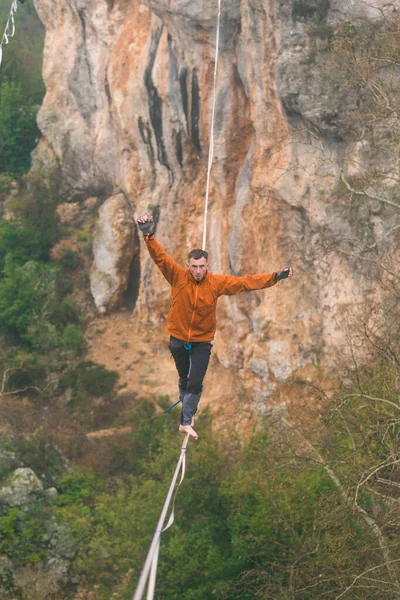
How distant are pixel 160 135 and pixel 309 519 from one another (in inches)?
440

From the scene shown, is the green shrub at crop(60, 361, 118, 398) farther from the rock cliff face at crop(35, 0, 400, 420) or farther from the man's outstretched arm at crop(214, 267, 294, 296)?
the man's outstretched arm at crop(214, 267, 294, 296)

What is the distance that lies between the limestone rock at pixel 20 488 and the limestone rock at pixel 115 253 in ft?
20.0

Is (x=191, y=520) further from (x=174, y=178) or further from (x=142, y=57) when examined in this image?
(x=142, y=57)

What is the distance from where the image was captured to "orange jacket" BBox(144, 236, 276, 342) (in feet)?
25.4

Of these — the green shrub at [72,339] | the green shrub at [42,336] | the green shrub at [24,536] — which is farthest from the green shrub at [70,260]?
the green shrub at [24,536]

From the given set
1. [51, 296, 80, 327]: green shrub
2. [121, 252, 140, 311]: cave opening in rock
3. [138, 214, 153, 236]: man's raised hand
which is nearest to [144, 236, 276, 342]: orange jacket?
[138, 214, 153, 236]: man's raised hand

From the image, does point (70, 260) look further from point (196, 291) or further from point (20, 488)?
point (196, 291)

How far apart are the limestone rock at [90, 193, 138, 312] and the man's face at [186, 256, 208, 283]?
54.9 feet

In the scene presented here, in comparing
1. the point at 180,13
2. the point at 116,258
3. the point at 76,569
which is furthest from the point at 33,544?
the point at 180,13

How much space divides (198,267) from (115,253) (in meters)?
16.9

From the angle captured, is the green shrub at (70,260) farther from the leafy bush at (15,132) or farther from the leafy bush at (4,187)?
the leafy bush at (15,132)

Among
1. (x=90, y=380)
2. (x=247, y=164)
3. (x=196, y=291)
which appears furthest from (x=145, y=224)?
(x=90, y=380)

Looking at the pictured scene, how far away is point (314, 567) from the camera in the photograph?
422 inches

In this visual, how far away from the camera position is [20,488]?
19219 millimetres
